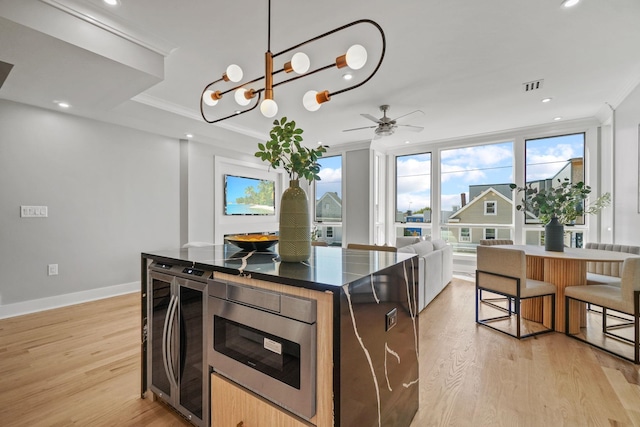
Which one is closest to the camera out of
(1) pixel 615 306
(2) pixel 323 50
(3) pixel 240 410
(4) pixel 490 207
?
(3) pixel 240 410

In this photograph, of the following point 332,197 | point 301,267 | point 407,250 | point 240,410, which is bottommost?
point 240,410

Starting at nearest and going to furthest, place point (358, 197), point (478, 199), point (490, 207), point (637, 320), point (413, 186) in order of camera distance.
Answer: point (637, 320), point (490, 207), point (478, 199), point (358, 197), point (413, 186)

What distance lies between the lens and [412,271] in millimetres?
1604

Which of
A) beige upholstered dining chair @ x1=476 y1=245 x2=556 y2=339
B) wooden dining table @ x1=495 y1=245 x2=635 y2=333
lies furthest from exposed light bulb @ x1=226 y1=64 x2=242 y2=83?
wooden dining table @ x1=495 y1=245 x2=635 y2=333

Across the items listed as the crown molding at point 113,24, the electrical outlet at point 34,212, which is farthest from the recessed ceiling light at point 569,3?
the electrical outlet at point 34,212

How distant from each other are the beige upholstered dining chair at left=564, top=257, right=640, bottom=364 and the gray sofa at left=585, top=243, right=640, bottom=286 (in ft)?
1.24

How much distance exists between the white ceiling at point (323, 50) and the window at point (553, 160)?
1.05 meters

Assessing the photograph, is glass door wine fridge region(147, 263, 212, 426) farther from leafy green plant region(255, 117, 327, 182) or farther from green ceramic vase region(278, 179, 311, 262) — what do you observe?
leafy green plant region(255, 117, 327, 182)

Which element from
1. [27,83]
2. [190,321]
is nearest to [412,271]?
[190,321]

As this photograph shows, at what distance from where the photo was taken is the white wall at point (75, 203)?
3.38 m

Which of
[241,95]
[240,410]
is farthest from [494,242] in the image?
[240,410]

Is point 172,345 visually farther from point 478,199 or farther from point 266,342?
point 478,199

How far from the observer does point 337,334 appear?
0.97 m

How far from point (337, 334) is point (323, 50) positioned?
8.55 feet
